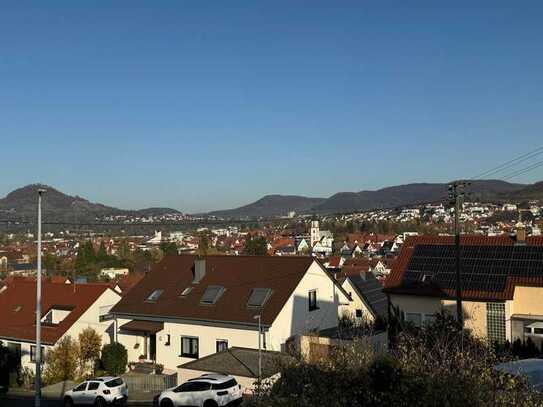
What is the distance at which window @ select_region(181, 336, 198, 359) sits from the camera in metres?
29.2

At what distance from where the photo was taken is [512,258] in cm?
2867

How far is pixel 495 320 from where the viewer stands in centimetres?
2711

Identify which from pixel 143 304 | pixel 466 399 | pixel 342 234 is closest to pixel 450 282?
pixel 143 304

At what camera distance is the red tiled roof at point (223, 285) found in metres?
29.0

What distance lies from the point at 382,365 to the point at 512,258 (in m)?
21.9

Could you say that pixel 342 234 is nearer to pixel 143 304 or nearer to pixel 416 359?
pixel 143 304

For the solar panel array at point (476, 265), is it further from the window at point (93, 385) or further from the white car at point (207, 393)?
the window at point (93, 385)

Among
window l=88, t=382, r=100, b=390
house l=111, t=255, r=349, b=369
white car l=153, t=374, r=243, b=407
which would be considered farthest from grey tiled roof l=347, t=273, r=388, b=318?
white car l=153, t=374, r=243, b=407

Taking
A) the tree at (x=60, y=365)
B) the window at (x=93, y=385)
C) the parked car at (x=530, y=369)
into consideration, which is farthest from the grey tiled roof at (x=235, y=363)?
the tree at (x=60, y=365)

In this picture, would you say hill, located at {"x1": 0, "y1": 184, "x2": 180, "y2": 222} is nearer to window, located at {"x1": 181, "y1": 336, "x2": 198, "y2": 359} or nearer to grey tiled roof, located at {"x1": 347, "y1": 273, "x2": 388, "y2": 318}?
grey tiled roof, located at {"x1": 347, "y1": 273, "x2": 388, "y2": 318}

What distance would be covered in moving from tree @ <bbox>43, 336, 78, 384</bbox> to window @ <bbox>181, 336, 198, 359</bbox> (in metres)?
5.99

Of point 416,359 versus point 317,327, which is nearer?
point 416,359

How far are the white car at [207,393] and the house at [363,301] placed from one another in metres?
19.4

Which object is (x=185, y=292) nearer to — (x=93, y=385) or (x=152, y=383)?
(x=152, y=383)
